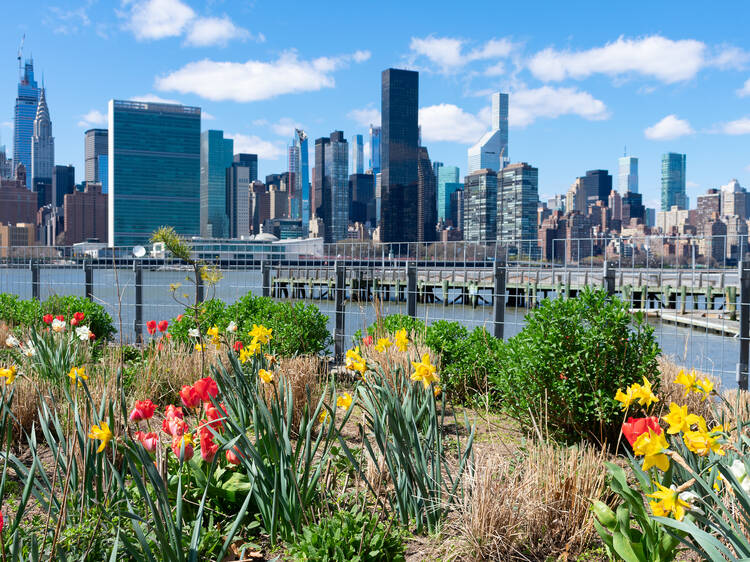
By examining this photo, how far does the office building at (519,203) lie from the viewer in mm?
166500

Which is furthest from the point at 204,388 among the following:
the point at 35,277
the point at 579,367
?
the point at 35,277

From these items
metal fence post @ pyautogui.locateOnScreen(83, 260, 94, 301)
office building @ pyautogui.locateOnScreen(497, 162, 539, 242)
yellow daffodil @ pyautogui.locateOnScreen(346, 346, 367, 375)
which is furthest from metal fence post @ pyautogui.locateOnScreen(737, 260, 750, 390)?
office building @ pyautogui.locateOnScreen(497, 162, 539, 242)

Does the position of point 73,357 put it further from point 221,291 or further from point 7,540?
point 221,291

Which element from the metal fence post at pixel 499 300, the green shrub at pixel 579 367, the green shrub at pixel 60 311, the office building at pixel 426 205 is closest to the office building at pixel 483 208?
the office building at pixel 426 205

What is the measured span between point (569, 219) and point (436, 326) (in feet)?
464

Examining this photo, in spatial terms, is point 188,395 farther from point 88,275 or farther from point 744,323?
point 88,275

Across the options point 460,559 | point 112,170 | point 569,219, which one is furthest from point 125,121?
point 460,559

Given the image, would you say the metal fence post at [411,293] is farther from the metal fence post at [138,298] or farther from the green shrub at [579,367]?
the metal fence post at [138,298]

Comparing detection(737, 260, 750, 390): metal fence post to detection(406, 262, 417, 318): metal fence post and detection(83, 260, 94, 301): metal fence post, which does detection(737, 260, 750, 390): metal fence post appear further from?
detection(83, 260, 94, 301): metal fence post

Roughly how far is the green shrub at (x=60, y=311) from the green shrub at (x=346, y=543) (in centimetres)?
730

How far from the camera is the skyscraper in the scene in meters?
148

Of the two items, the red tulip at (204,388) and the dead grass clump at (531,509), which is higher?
the red tulip at (204,388)

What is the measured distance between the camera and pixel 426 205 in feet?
607

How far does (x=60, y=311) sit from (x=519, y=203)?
165m
